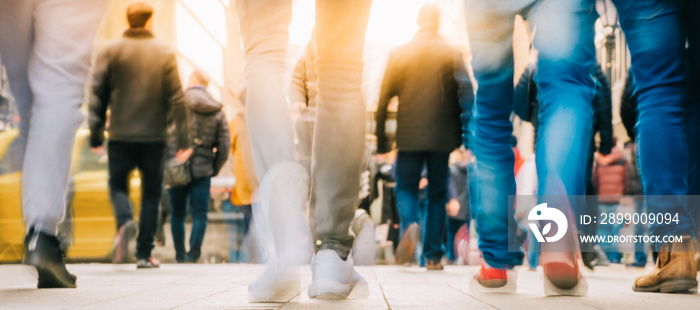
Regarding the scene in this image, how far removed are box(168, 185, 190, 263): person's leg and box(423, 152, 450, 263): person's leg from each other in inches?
97.7

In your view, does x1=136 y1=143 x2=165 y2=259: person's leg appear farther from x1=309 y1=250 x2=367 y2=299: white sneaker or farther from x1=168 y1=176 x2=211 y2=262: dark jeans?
x1=309 y1=250 x2=367 y2=299: white sneaker

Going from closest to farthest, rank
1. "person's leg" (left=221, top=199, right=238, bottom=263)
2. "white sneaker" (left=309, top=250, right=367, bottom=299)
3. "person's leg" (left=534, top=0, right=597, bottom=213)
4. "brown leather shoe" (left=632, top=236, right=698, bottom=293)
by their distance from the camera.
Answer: "white sneaker" (left=309, top=250, right=367, bottom=299) < "person's leg" (left=534, top=0, right=597, bottom=213) < "brown leather shoe" (left=632, top=236, right=698, bottom=293) < "person's leg" (left=221, top=199, right=238, bottom=263)

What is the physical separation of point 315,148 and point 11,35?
147 centimetres

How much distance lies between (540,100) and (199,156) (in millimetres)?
4637

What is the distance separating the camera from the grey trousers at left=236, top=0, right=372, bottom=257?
7.02 ft

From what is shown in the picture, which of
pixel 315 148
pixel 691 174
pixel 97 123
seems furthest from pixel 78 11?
pixel 691 174

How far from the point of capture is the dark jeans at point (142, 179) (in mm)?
5219

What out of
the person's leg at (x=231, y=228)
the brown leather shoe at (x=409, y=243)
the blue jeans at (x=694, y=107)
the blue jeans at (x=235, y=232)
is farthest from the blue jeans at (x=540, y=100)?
the person's leg at (x=231, y=228)

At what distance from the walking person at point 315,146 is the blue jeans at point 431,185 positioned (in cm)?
316

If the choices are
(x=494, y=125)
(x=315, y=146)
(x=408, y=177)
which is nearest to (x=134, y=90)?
(x=408, y=177)

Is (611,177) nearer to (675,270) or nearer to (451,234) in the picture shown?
(451,234)

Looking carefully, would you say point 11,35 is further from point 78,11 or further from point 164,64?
point 164,64

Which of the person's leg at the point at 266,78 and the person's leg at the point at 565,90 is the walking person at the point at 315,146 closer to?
the person's leg at the point at 266,78

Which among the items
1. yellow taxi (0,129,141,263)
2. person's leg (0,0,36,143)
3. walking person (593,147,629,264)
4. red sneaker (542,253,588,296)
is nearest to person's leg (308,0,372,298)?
red sneaker (542,253,588,296)
